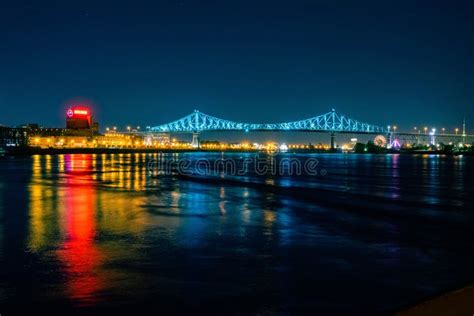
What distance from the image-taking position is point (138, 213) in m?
14.5

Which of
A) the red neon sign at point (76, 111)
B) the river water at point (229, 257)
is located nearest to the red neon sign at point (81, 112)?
the red neon sign at point (76, 111)

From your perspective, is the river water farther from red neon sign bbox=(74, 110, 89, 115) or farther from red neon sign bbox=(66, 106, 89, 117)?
red neon sign bbox=(74, 110, 89, 115)

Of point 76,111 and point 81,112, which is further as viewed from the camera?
point 81,112

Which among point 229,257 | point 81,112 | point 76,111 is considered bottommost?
point 229,257

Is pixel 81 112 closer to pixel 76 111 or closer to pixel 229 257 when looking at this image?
pixel 76 111

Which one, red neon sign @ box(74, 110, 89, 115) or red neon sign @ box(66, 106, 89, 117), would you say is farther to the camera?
red neon sign @ box(74, 110, 89, 115)

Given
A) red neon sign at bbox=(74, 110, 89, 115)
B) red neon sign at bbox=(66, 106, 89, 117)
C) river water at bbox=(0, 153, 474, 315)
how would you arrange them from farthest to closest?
red neon sign at bbox=(74, 110, 89, 115) < red neon sign at bbox=(66, 106, 89, 117) < river water at bbox=(0, 153, 474, 315)

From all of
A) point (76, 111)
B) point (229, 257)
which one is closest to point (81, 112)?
point (76, 111)

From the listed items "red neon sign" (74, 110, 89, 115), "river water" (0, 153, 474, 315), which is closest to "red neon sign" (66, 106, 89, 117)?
"red neon sign" (74, 110, 89, 115)

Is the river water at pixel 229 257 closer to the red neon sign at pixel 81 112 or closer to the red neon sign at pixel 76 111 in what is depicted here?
the red neon sign at pixel 76 111

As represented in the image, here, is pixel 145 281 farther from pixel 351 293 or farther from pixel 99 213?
pixel 99 213

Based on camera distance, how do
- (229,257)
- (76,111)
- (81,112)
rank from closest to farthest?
(229,257), (76,111), (81,112)

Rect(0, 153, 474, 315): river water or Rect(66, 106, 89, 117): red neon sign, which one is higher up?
Rect(66, 106, 89, 117): red neon sign

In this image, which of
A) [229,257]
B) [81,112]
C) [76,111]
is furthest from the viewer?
[81,112]
